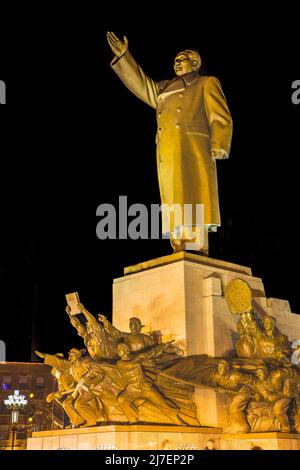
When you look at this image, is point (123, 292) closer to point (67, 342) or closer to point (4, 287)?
point (67, 342)

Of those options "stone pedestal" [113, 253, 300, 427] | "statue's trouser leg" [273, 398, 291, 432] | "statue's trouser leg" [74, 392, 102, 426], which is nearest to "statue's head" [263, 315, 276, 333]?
"stone pedestal" [113, 253, 300, 427]

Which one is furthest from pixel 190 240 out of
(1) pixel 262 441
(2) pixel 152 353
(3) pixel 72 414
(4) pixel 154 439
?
(4) pixel 154 439

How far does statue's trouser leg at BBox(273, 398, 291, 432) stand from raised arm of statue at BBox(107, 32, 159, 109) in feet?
25.4

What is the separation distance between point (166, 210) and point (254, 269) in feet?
49.7

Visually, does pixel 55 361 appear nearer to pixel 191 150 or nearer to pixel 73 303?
pixel 73 303

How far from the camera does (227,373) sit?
12.4m

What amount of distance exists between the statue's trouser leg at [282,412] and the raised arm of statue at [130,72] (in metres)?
7.74

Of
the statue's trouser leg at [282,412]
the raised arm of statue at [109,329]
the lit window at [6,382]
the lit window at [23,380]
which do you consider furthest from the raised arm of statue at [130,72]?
the lit window at [23,380]

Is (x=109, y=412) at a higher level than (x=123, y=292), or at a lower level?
lower

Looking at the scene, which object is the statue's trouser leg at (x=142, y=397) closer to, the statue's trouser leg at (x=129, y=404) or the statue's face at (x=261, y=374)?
the statue's trouser leg at (x=129, y=404)

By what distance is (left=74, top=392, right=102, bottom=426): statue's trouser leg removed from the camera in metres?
12.0

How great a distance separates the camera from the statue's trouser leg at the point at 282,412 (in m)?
12.1

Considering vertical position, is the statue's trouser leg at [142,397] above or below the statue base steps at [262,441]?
above
